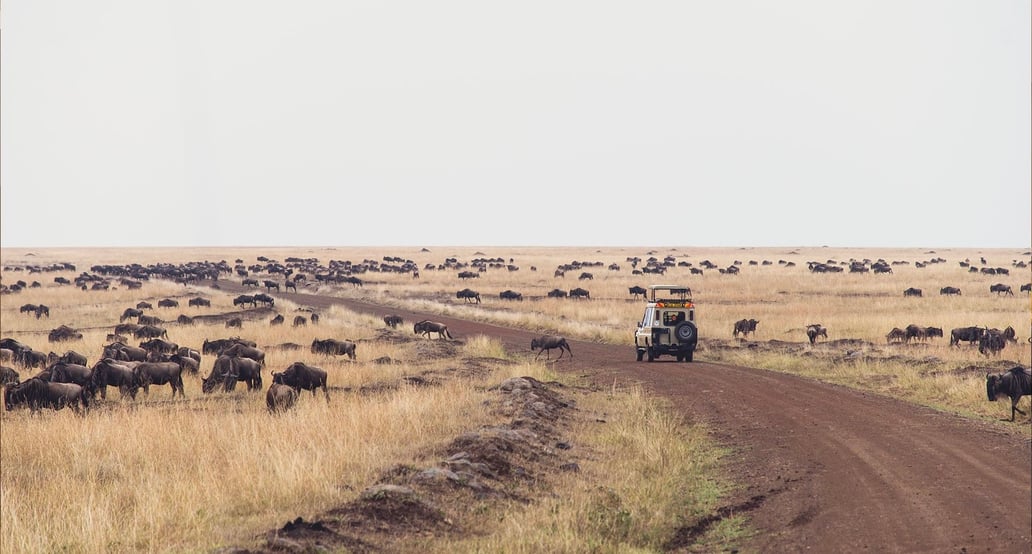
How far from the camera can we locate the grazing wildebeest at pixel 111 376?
2505 centimetres

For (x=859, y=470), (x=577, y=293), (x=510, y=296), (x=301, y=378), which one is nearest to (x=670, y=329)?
(x=301, y=378)

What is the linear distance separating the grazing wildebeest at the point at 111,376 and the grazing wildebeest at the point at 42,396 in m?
1.49

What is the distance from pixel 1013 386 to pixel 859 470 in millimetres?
8008

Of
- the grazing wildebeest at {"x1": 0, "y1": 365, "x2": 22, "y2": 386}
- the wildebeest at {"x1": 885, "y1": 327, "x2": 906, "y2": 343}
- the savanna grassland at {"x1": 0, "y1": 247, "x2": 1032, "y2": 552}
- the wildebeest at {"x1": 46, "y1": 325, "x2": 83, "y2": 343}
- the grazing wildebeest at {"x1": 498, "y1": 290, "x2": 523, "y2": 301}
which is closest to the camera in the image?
the savanna grassland at {"x1": 0, "y1": 247, "x2": 1032, "y2": 552}

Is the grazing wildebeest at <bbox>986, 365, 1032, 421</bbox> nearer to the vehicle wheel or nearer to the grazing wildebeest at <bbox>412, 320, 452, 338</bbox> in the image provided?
the vehicle wheel

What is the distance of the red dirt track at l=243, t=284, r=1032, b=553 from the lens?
11930mm

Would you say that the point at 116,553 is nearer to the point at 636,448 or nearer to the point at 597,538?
the point at 597,538

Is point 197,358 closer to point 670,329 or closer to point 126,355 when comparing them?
point 126,355

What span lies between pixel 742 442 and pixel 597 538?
26.0 feet

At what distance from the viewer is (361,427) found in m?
18.2

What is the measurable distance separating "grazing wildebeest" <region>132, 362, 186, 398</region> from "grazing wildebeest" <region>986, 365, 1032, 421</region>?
2183cm

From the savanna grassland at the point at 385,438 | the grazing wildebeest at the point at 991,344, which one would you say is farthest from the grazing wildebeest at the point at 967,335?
the grazing wildebeest at the point at 991,344

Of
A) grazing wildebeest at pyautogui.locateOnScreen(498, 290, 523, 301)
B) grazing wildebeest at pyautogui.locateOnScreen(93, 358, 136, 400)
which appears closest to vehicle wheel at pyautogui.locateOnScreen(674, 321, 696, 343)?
grazing wildebeest at pyautogui.locateOnScreen(93, 358, 136, 400)

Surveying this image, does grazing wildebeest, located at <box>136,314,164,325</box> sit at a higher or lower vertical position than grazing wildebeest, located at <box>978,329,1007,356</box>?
lower
